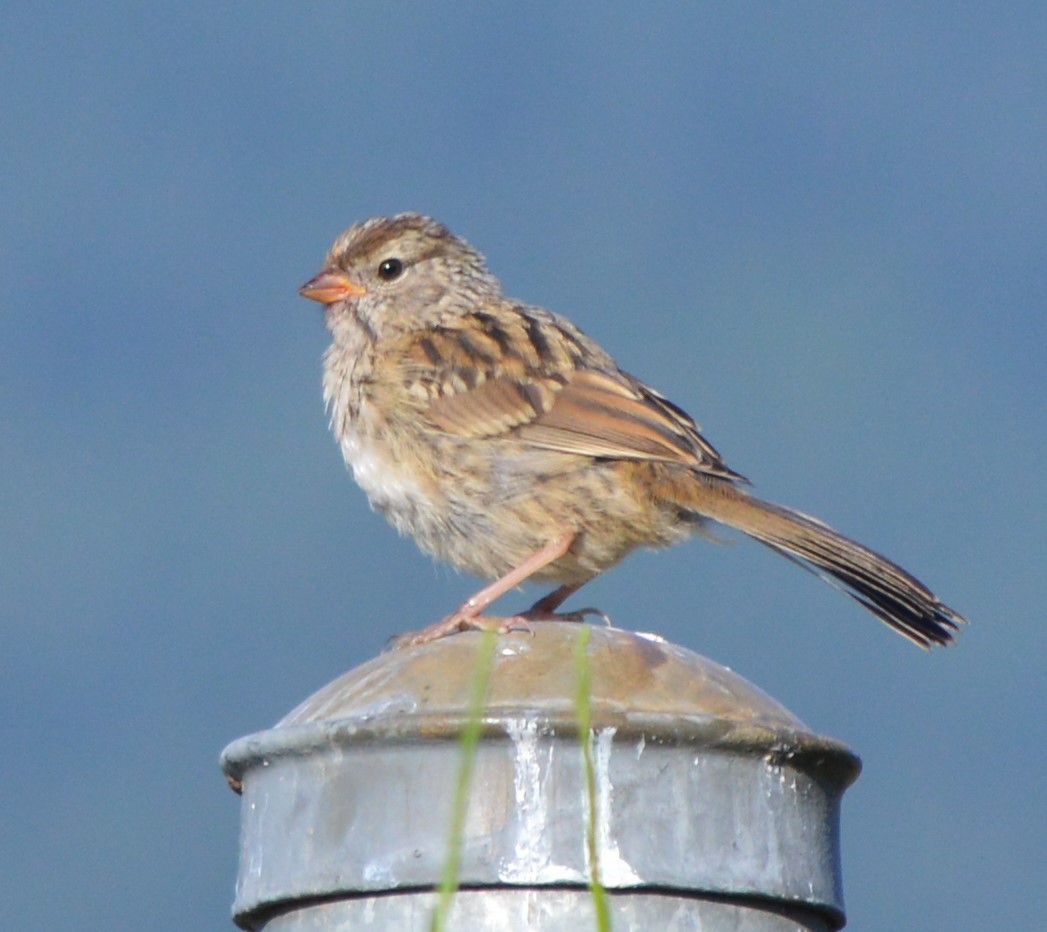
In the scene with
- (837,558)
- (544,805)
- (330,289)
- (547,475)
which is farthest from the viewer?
(330,289)

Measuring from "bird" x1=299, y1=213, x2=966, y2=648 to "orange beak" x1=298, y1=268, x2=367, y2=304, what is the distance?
0.52m

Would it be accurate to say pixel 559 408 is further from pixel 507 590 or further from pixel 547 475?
pixel 507 590

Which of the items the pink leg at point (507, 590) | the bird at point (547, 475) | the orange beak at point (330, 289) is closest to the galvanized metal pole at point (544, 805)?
the pink leg at point (507, 590)

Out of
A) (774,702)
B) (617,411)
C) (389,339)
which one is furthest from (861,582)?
(774,702)

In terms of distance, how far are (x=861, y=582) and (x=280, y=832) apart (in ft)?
9.48

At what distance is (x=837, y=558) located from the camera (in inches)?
192

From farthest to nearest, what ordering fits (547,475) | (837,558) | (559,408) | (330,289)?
(330,289), (559,408), (547,475), (837,558)

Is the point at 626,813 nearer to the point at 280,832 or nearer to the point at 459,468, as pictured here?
the point at 280,832

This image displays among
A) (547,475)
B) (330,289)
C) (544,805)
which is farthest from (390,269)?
(544,805)

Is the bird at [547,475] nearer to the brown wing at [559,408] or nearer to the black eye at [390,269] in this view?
the brown wing at [559,408]

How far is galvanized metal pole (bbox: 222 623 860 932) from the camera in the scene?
2.10 metres

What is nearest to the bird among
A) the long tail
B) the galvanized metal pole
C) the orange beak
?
the long tail

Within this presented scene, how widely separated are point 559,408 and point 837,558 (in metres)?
1.00

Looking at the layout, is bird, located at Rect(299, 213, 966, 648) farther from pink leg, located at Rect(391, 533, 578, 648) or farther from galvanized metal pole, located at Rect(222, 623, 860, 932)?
galvanized metal pole, located at Rect(222, 623, 860, 932)
